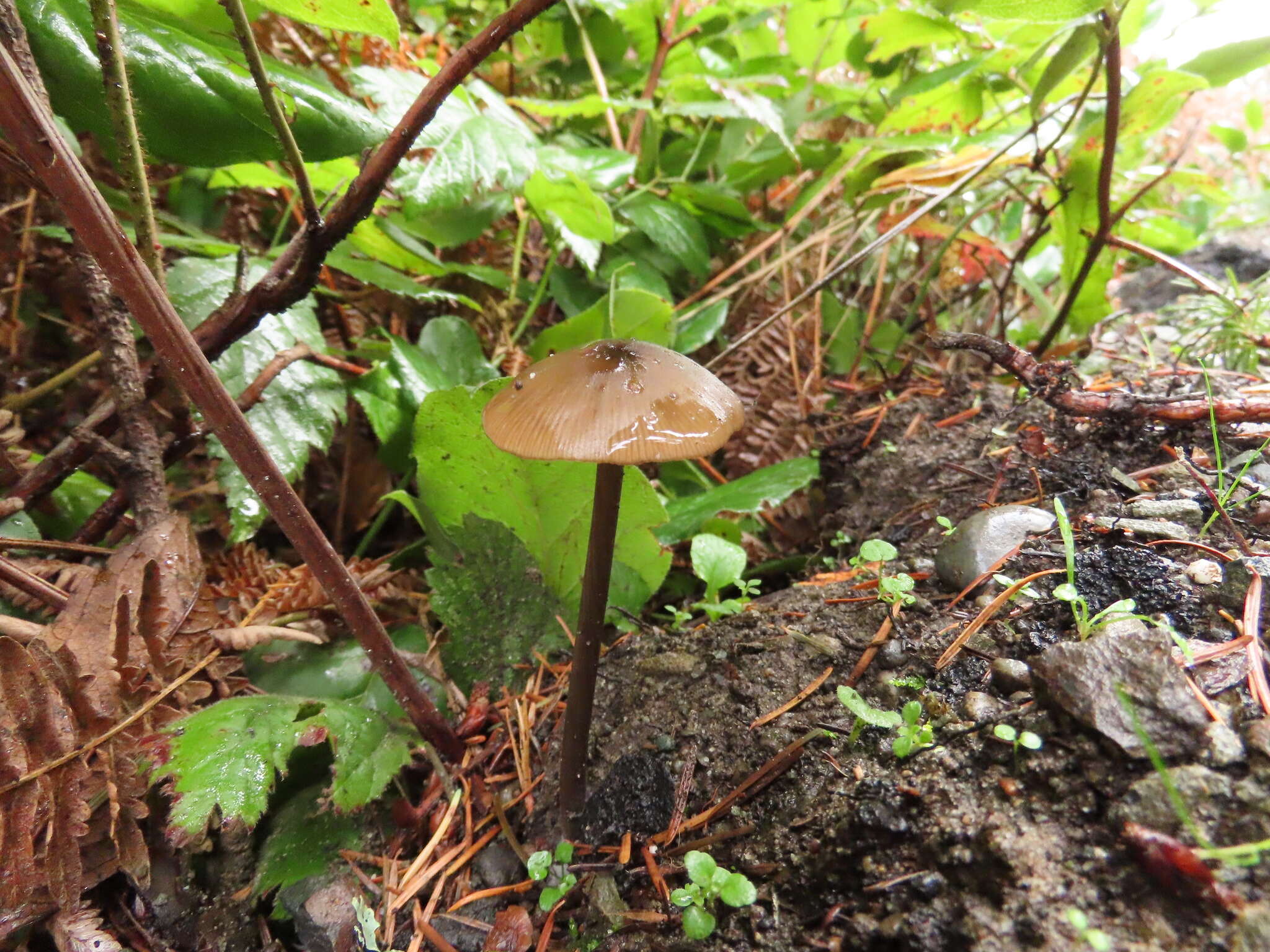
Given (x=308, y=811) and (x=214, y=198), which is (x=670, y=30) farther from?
(x=308, y=811)

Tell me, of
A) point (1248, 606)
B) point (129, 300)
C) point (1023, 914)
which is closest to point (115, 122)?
point (129, 300)

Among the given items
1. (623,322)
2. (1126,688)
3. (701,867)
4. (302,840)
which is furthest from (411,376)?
(1126,688)

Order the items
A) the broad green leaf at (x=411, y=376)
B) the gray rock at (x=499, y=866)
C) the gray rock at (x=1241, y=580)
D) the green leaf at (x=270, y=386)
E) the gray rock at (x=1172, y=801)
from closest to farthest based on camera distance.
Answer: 1. the gray rock at (x=1172, y=801)
2. the gray rock at (x=1241, y=580)
3. the gray rock at (x=499, y=866)
4. the green leaf at (x=270, y=386)
5. the broad green leaf at (x=411, y=376)

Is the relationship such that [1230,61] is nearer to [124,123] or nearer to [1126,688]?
[1126,688]

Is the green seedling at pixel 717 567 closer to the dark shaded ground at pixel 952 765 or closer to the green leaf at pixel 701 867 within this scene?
the dark shaded ground at pixel 952 765

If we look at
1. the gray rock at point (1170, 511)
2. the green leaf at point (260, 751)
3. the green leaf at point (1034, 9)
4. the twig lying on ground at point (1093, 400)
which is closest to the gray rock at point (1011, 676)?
the gray rock at point (1170, 511)
